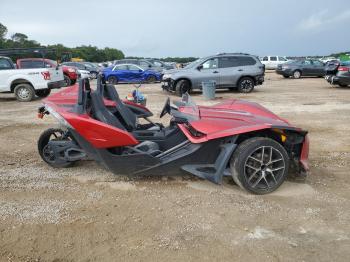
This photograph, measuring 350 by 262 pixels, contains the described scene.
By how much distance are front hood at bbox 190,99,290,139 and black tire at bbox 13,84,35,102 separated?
34.9 ft

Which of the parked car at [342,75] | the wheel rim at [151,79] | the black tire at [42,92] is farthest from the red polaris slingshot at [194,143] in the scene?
the wheel rim at [151,79]

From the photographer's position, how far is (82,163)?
5840 millimetres

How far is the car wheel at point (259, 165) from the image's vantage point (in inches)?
175

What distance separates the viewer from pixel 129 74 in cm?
2439

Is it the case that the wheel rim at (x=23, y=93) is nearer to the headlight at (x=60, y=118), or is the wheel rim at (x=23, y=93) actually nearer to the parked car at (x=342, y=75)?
the headlight at (x=60, y=118)

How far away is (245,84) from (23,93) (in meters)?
8.88

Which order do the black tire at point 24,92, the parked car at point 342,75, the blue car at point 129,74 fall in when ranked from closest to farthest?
the black tire at point 24,92 < the parked car at point 342,75 < the blue car at point 129,74

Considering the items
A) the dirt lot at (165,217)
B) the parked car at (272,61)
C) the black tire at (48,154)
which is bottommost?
the dirt lot at (165,217)

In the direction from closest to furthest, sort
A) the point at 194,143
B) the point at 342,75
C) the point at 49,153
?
the point at 194,143 → the point at 49,153 → the point at 342,75

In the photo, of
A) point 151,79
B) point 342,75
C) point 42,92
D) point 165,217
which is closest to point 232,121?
point 165,217

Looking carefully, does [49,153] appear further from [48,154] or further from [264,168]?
[264,168]

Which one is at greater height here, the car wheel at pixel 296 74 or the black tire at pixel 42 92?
the car wheel at pixel 296 74

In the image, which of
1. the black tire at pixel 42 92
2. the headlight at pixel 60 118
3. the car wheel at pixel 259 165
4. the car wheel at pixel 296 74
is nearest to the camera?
the car wheel at pixel 259 165

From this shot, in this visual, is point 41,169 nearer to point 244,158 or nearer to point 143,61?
point 244,158
